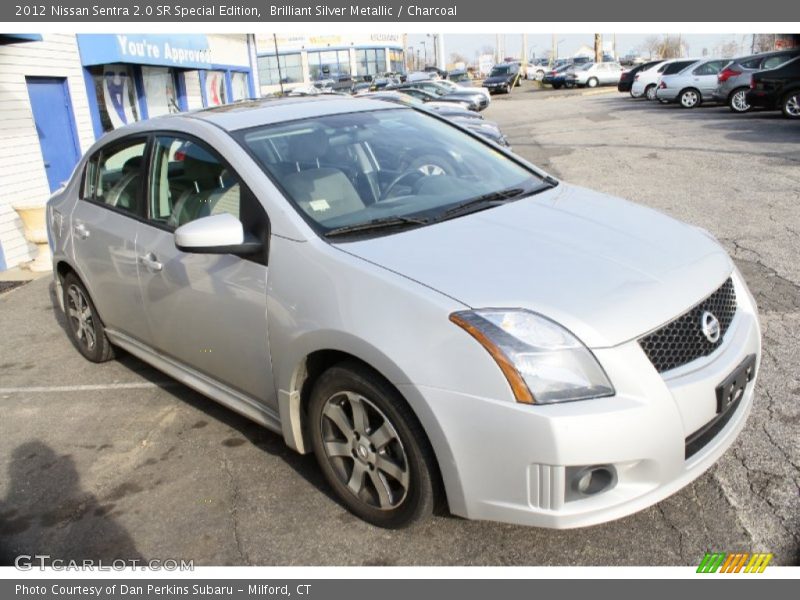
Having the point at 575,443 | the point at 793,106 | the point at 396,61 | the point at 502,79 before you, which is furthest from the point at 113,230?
the point at 396,61

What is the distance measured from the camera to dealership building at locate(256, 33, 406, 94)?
261 feet

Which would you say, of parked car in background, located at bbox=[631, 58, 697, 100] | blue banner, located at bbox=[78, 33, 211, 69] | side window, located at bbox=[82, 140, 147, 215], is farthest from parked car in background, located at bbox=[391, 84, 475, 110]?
side window, located at bbox=[82, 140, 147, 215]

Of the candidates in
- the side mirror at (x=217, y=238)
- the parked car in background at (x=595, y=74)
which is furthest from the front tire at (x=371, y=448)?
the parked car in background at (x=595, y=74)

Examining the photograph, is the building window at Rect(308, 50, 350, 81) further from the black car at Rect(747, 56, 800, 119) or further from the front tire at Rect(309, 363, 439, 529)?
the front tire at Rect(309, 363, 439, 529)

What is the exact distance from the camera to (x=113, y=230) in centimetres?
419

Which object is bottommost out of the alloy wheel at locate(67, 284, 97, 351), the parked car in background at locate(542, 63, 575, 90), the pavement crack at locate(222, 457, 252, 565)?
the parked car in background at locate(542, 63, 575, 90)

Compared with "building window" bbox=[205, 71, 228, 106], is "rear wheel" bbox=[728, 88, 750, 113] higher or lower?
lower

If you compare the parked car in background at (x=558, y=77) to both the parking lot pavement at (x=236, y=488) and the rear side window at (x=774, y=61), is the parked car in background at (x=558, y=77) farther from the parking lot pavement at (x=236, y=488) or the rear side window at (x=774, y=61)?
the parking lot pavement at (x=236, y=488)

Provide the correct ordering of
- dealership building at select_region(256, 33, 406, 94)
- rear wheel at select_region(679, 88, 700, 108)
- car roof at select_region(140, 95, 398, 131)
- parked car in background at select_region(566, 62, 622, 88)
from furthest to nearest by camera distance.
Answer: dealership building at select_region(256, 33, 406, 94) → parked car in background at select_region(566, 62, 622, 88) → rear wheel at select_region(679, 88, 700, 108) → car roof at select_region(140, 95, 398, 131)

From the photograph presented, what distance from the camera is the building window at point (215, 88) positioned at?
17.7 m

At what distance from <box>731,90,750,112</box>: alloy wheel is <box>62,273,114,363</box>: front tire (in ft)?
65.2

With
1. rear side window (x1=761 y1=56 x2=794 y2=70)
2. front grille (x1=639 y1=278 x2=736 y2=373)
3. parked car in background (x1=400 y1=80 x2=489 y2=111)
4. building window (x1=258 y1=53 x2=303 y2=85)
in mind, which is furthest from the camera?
building window (x1=258 y1=53 x2=303 y2=85)

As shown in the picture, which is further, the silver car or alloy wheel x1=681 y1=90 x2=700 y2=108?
alloy wheel x1=681 y1=90 x2=700 y2=108

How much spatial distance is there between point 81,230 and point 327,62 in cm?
8238
